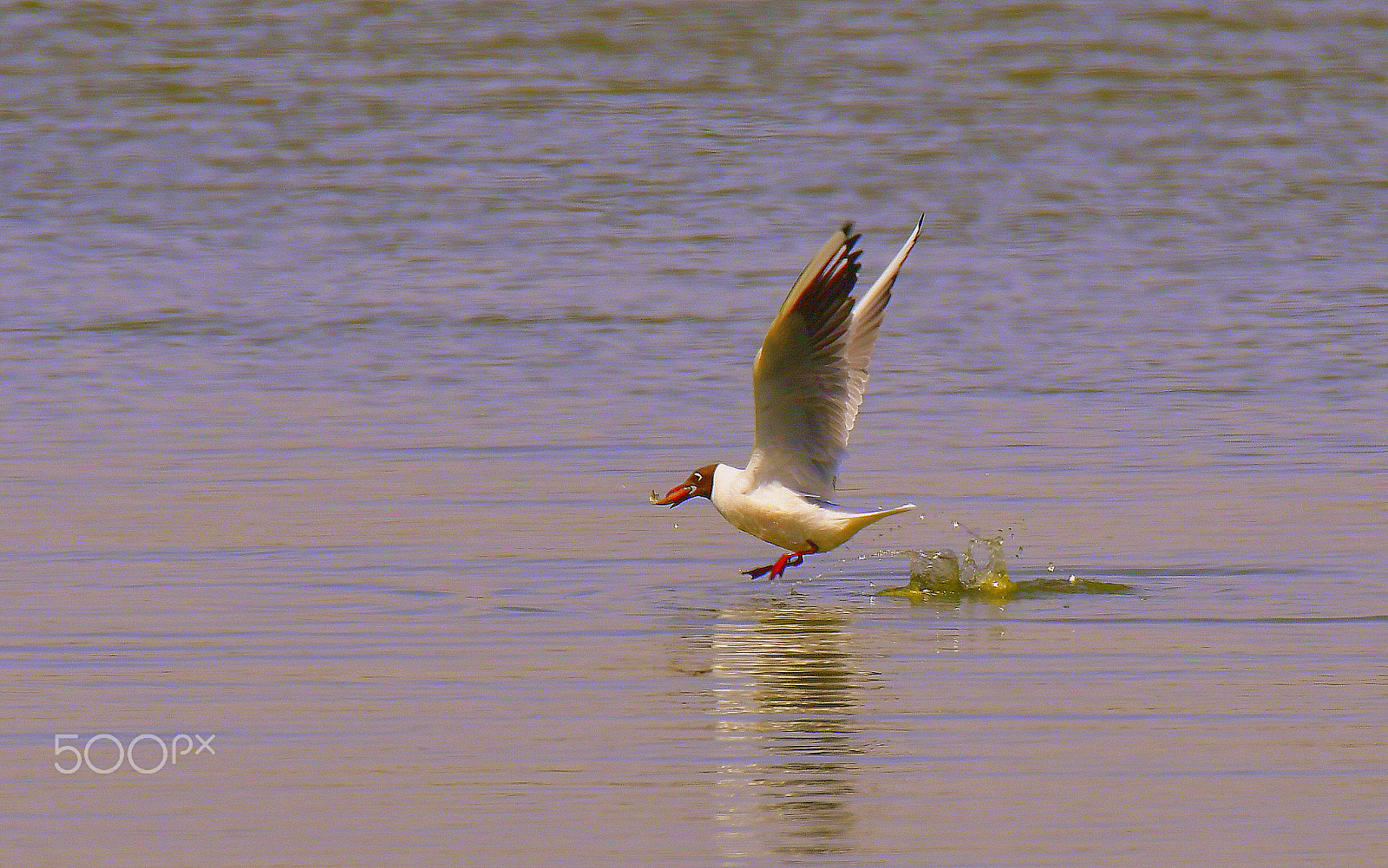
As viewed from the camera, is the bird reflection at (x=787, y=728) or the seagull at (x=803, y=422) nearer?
the bird reflection at (x=787, y=728)

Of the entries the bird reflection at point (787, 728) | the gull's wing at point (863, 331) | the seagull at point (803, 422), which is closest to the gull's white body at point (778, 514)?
the seagull at point (803, 422)

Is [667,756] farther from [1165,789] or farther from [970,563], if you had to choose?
[970,563]

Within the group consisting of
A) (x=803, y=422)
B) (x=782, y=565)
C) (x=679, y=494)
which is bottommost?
(x=782, y=565)

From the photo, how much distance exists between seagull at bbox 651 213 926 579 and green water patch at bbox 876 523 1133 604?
0.25 m

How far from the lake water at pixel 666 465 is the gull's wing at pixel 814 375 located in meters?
0.43

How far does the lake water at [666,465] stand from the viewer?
18.9ft

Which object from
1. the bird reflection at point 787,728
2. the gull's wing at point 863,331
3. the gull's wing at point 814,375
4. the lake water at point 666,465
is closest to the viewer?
the bird reflection at point 787,728

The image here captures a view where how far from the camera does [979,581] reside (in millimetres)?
8359

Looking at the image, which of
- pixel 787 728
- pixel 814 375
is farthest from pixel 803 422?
pixel 787 728

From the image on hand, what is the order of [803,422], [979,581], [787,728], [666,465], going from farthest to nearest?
[666,465] < [803,422] < [979,581] < [787,728]

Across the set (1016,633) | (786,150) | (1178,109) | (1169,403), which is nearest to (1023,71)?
(1178,109)

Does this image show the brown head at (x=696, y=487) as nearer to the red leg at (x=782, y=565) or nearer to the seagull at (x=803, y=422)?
the seagull at (x=803, y=422)

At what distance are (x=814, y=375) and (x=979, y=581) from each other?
903mm

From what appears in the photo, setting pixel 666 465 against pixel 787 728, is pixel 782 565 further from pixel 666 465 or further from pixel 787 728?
pixel 787 728
